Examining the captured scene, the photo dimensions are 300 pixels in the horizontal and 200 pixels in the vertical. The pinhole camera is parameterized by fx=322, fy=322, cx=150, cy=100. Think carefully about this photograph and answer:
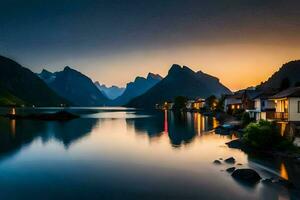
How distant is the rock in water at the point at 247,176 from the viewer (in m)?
31.3

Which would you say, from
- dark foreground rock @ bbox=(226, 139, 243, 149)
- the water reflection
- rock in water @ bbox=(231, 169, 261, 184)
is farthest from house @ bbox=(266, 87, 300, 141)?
rock in water @ bbox=(231, 169, 261, 184)

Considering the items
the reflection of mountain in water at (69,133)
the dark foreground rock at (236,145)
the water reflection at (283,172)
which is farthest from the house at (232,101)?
the water reflection at (283,172)

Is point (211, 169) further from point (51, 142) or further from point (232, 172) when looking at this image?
point (51, 142)

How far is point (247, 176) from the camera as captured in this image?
31.8 meters

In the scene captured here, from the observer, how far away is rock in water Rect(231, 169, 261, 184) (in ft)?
103

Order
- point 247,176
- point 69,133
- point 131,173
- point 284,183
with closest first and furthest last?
point 284,183 → point 247,176 → point 131,173 → point 69,133

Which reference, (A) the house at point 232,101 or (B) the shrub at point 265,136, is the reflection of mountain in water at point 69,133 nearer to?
(B) the shrub at point 265,136

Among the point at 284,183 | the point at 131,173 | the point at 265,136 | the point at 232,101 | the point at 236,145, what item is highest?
the point at 232,101

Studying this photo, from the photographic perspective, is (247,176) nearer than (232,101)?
Yes

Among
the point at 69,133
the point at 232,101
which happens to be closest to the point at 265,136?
the point at 69,133

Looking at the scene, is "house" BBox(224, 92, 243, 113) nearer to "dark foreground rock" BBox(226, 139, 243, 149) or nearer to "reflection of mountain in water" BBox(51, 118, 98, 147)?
"reflection of mountain in water" BBox(51, 118, 98, 147)

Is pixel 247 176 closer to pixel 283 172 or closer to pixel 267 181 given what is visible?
pixel 267 181

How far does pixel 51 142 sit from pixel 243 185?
49730 mm

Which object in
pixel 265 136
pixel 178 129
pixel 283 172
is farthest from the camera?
pixel 178 129
